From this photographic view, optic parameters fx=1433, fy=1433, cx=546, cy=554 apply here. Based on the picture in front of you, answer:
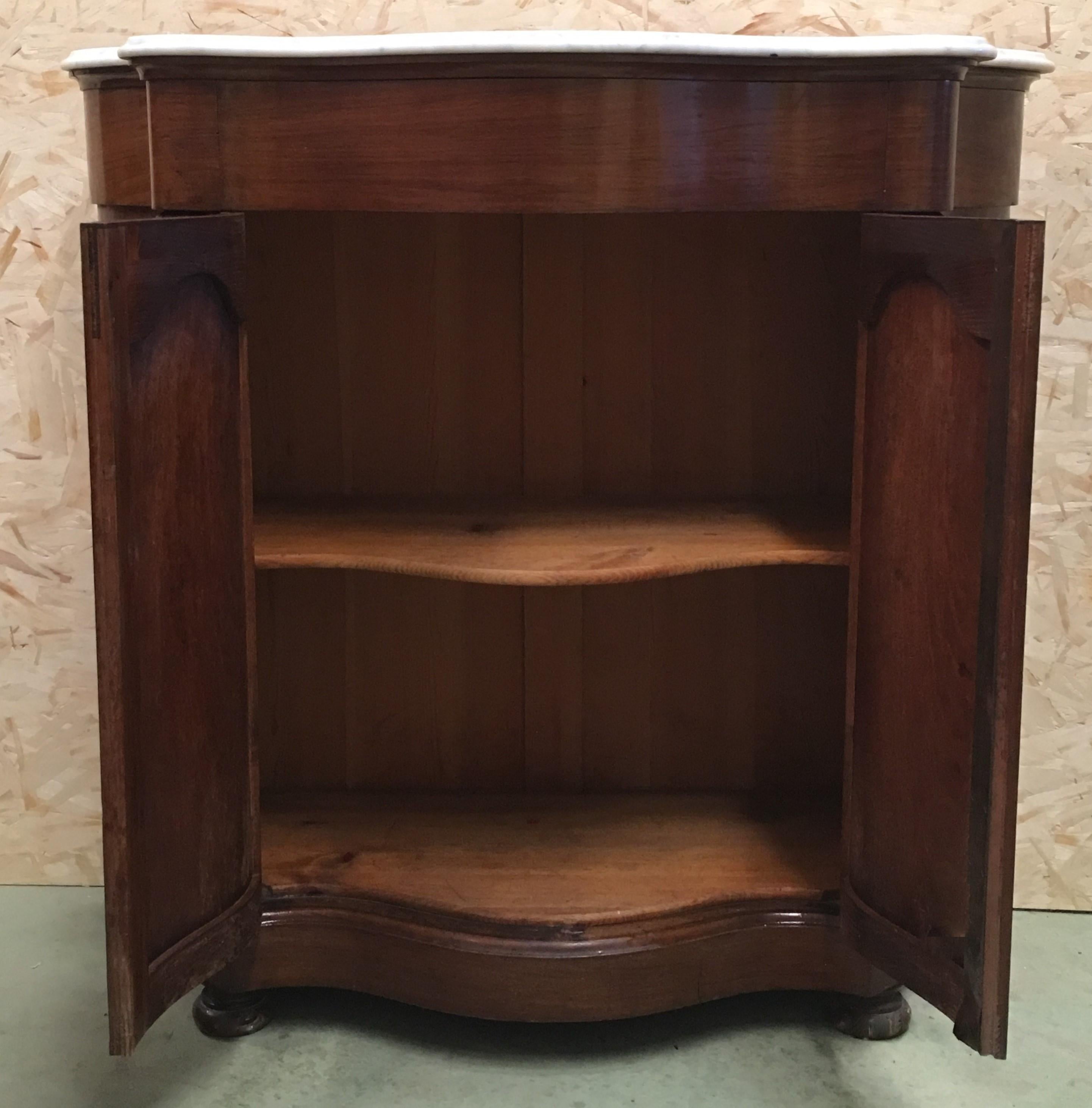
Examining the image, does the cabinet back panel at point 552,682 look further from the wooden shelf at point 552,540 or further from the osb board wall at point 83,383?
the osb board wall at point 83,383

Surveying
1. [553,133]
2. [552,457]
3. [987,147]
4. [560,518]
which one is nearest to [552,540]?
[560,518]

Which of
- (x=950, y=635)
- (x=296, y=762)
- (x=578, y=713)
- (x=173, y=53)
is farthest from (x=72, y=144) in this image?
(x=950, y=635)

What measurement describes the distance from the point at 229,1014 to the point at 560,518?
0.63 metres

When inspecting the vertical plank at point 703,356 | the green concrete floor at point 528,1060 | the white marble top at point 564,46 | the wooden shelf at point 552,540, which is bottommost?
the green concrete floor at point 528,1060

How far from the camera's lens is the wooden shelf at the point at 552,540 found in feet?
4.55

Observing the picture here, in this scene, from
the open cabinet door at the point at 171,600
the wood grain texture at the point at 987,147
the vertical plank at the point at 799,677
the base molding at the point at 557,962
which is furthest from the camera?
the vertical plank at the point at 799,677

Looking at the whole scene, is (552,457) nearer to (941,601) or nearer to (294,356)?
(294,356)

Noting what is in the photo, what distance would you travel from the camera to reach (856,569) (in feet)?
4.46

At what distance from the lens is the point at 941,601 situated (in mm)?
1236

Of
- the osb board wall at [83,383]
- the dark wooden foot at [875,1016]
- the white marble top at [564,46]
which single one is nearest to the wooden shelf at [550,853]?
the dark wooden foot at [875,1016]

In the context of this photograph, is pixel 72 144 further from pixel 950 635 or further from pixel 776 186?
pixel 950 635

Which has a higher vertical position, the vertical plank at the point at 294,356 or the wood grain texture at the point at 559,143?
the wood grain texture at the point at 559,143

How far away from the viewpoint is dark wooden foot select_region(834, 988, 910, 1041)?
1.49 m

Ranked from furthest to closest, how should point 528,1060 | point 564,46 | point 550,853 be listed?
point 550,853 < point 528,1060 < point 564,46
